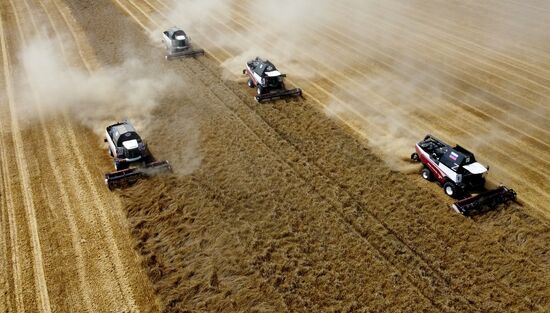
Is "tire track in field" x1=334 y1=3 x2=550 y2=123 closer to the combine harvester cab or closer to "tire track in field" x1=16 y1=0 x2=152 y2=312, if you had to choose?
the combine harvester cab

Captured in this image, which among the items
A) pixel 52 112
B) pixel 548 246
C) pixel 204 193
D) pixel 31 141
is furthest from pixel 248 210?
pixel 52 112

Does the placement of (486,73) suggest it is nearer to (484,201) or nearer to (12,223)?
(484,201)

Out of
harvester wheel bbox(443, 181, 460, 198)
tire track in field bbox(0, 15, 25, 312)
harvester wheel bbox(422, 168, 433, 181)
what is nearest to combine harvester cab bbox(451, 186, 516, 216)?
harvester wheel bbox(443, 181, 460, 198)

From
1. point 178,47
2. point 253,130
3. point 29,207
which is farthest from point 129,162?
point 178,47

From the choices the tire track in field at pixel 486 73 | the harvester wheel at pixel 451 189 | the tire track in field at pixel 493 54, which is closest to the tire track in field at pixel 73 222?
the harvester wheel at pixel 451 189

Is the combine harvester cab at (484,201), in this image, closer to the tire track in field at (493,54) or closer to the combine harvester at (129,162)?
the combine harvester at (129,162)

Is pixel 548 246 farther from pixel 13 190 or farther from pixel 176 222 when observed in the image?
pixel 13 190
